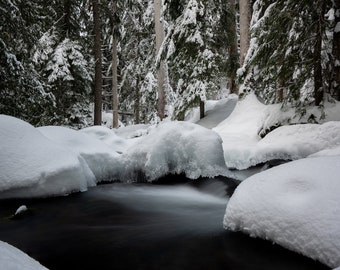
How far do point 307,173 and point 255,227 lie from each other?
0.73m

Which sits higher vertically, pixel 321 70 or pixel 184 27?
pixel 184 27

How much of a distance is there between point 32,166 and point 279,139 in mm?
4751

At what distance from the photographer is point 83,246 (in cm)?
347

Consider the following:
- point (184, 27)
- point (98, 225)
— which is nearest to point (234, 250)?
point (98, 225)

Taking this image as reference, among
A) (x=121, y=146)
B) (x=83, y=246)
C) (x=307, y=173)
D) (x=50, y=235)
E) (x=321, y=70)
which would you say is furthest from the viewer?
(x=121, y=146)

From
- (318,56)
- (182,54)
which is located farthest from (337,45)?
(182,54)

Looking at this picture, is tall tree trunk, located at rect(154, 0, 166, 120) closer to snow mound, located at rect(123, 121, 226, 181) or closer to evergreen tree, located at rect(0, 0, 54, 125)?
evergreen tree, located at rect(0, 0, 54, 125)

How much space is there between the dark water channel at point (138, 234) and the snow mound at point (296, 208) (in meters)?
0.13

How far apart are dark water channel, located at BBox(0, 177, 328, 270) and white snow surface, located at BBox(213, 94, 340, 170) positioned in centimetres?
142

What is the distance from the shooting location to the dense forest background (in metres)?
7.17

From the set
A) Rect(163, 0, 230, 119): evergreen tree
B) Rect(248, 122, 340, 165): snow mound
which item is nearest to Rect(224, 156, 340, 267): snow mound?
Rect(248, 122, 340, 165): snow mound

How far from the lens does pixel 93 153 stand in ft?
21.6

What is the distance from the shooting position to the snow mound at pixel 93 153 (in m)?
6.57

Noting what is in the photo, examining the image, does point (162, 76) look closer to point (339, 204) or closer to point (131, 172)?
point (131, 172)
